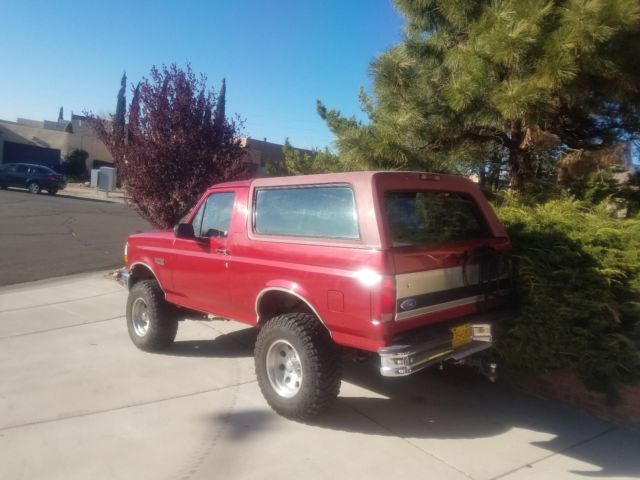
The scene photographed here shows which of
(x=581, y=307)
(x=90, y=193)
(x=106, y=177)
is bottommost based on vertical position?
(x=581, y=307)

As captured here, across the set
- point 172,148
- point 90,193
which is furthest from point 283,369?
point 90,193

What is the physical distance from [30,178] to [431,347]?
29869 millimetres

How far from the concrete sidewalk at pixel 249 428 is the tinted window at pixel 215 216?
137 cm

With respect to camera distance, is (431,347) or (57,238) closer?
(431,347)

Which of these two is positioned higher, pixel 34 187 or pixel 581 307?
pixel 34 187

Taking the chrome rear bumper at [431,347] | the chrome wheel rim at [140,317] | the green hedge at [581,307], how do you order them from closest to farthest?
the chrome rear bumper at [431,347]
the green hedge at [581,307]
the chrome wheel rim at [140,317]

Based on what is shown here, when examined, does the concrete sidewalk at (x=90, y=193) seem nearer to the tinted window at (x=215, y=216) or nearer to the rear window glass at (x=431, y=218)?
the tinted window at (x=215, y=216)

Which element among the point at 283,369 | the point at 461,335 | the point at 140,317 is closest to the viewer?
the point at 461,335

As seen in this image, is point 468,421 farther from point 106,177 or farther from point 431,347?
point 106,177

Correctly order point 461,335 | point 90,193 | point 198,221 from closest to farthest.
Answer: point 461,335 < point 198,221 < point 90,193

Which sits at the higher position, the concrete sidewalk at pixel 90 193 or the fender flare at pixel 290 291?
the concrete sidewalk at pixel 90 193

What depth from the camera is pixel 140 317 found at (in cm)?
571

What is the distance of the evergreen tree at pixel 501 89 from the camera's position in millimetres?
4512

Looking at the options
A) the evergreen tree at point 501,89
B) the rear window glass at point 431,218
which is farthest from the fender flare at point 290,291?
the evergreen tree at point 501,89
